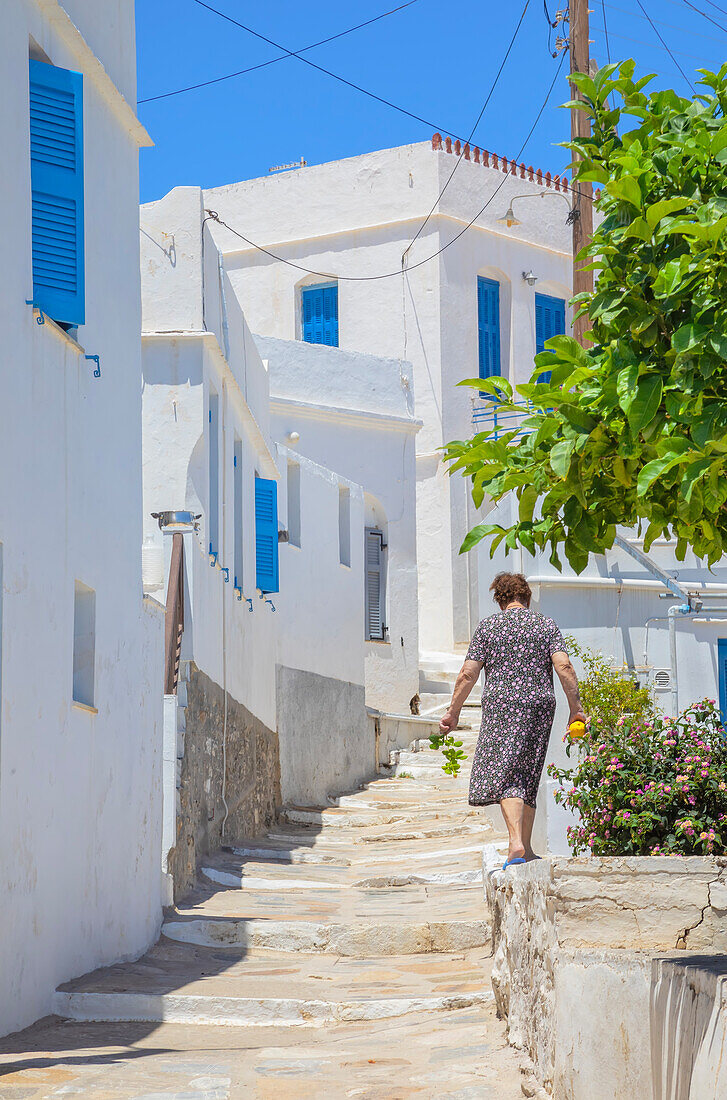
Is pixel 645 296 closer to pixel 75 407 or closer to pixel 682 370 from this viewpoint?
pixel 682 370

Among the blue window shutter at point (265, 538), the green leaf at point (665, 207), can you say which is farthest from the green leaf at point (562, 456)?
the blue window shutter at point (265, 538)

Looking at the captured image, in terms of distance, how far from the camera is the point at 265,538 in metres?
15.8

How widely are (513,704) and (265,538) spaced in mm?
8929

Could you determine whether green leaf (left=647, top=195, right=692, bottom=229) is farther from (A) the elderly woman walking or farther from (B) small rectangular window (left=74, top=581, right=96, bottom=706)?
(B) small rectangular window (left=74, top=581, right=96, bottom=706)

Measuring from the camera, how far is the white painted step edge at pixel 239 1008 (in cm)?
647

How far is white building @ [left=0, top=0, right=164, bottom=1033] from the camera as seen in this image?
6141 millimetres

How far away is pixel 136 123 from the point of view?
345 inches

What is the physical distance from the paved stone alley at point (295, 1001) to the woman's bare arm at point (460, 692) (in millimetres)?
1338

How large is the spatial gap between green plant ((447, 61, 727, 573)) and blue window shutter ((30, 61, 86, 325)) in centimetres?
373

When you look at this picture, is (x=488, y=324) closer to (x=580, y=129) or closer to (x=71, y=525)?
(x=580, y=129)

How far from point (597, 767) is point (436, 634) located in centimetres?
1777

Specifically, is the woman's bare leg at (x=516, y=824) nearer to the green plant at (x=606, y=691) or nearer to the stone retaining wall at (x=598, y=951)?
the stone retaining wall at (x=598, y=951)

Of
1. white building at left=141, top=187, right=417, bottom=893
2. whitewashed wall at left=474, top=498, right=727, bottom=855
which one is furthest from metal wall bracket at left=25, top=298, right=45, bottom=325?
whitewashed wall at left=474, top=498, right=727, bottom=855

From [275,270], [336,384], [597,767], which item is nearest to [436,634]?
[336,384]
